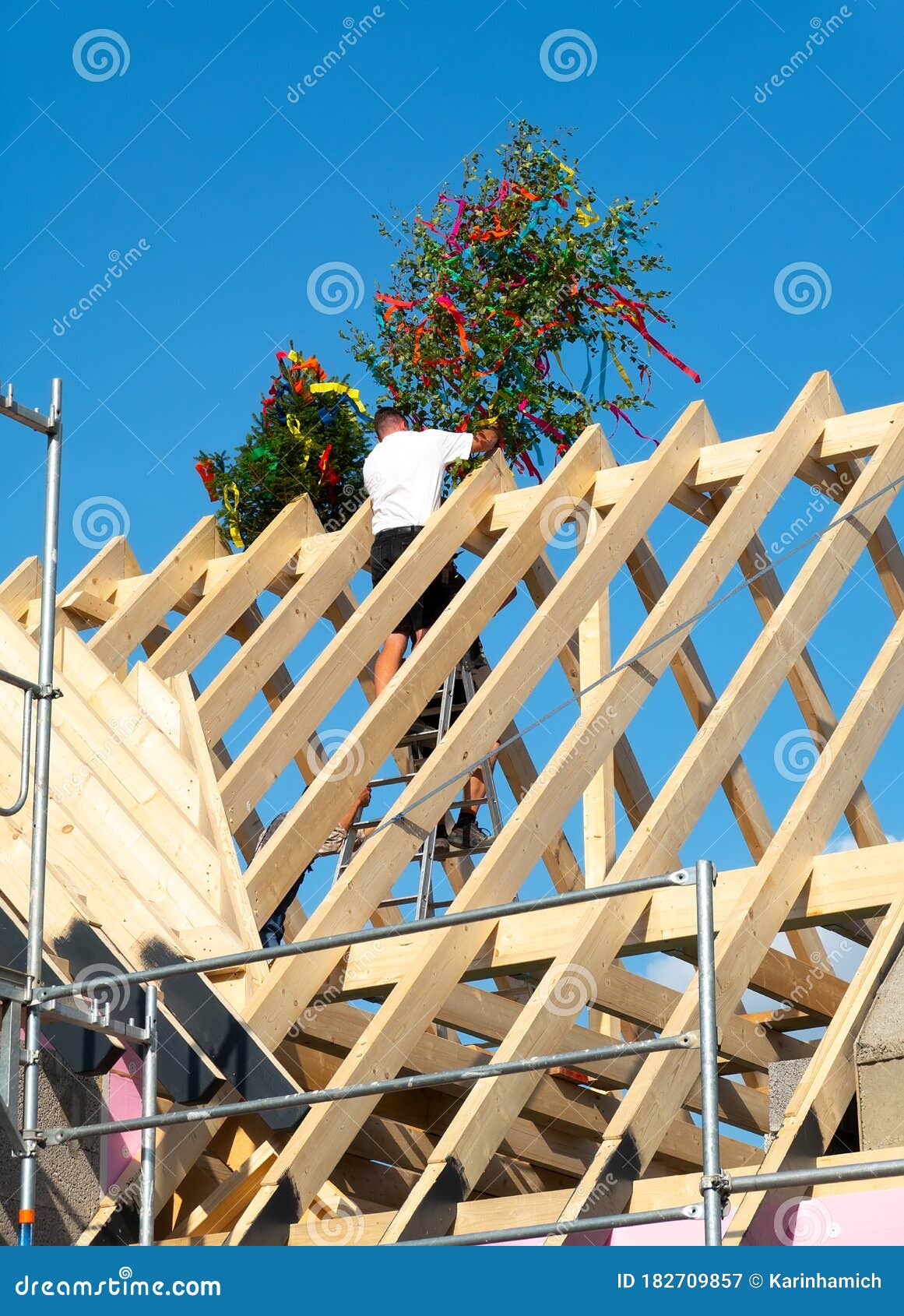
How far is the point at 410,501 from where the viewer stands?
285 inches

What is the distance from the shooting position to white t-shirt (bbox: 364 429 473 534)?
23.7ft

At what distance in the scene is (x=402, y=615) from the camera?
6781 millimetres

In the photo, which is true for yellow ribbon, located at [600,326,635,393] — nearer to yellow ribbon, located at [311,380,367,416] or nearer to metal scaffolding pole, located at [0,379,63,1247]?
yellow ribbon, located at [311,380,367,416]

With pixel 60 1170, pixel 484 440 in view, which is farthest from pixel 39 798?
pixel 484 440

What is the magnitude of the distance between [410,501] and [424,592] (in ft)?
1.36

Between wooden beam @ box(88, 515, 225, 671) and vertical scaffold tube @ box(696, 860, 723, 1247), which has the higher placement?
wooden beam @ box(88, 515, 225, 671)

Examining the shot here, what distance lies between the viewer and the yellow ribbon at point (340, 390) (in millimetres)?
7691

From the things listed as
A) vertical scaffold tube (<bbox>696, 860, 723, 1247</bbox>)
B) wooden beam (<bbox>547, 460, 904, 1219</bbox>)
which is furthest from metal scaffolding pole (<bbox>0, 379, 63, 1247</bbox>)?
vertical scaffold tube (<bbox>696, 860, 723, 1247</bbox>)

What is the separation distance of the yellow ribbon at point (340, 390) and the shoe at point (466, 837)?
2.04 m

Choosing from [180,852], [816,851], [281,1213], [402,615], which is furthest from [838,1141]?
[402,615]

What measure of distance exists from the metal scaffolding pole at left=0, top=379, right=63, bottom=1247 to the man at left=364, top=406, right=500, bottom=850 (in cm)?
282

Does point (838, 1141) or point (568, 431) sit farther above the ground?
point (568, 431)
